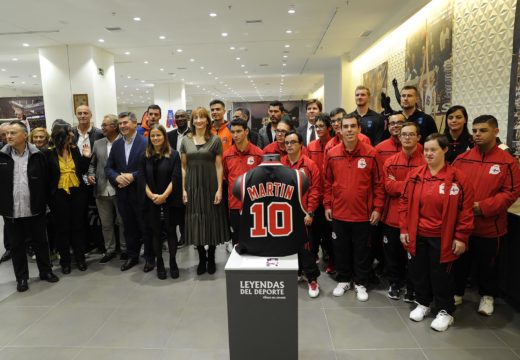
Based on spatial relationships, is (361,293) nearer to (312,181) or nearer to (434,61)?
(312,181)

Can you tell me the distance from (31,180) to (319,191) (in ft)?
9.58

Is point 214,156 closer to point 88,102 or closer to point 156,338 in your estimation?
point 156,338

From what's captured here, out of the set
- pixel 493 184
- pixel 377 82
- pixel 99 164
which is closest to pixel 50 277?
pixel 99 164

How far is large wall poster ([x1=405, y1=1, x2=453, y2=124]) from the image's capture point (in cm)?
537

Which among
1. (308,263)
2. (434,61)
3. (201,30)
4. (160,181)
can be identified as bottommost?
(308,263)

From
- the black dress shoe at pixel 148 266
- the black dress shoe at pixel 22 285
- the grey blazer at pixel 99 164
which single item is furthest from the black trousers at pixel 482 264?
the black dress shoe at pixel 22 285

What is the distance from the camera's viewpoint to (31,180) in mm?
3650

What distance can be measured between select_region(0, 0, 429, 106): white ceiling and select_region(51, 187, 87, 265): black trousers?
14.4ft

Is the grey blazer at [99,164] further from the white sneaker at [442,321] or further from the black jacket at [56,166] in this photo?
the white sneaker at [442,321]

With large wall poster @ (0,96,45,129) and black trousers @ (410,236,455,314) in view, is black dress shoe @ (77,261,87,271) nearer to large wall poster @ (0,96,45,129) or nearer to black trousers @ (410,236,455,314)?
black trousers @ (410,236,455,314)

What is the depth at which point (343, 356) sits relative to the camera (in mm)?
2541

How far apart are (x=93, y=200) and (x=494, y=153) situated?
445 centimetres

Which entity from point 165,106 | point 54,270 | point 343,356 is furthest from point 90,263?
point 165,106

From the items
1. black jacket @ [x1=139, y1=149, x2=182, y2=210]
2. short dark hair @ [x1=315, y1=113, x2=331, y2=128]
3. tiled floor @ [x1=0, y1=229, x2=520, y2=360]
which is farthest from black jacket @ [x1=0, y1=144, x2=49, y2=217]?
short dark hair @ [x1=315, y1=113, x2=331, y2=128]
